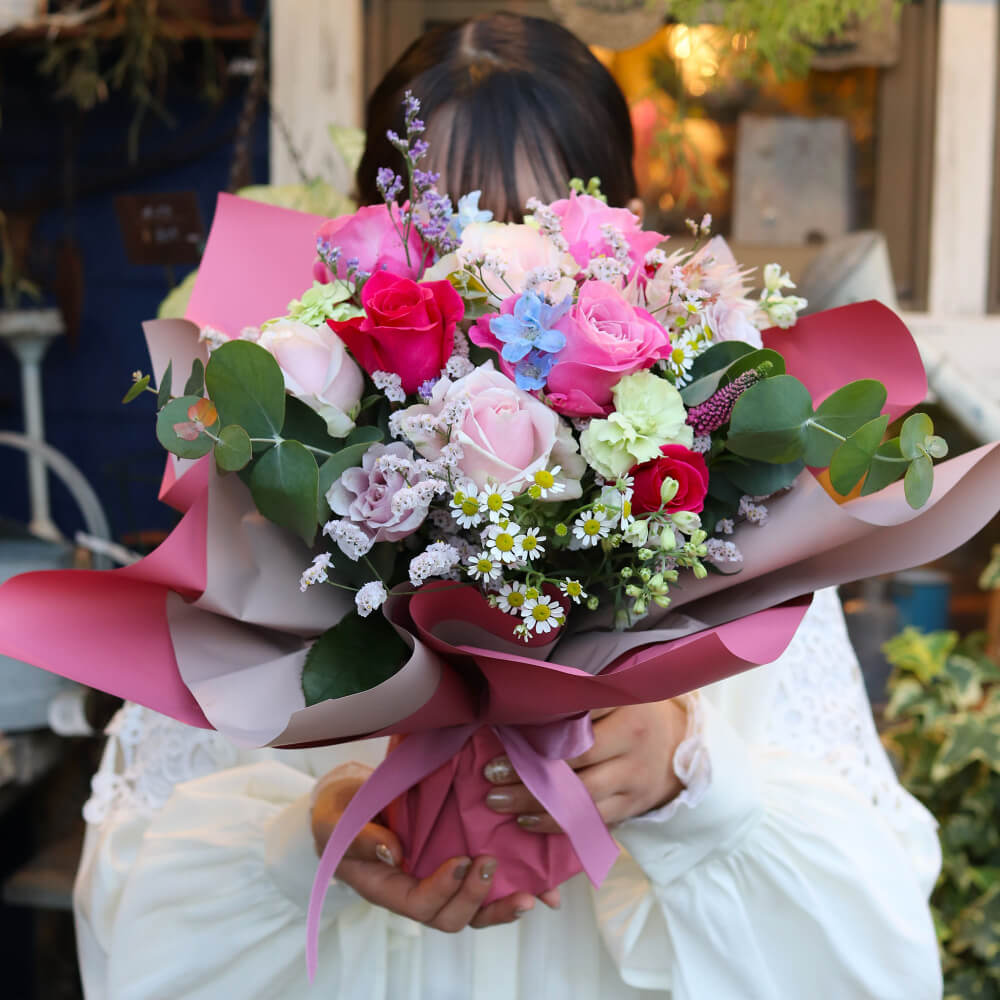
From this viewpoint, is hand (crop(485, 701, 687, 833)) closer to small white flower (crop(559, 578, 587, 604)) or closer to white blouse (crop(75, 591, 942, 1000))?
white blouse (crop(75, 591, 942, 1000))

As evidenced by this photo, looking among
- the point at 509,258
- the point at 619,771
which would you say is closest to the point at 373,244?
the point at 509,258

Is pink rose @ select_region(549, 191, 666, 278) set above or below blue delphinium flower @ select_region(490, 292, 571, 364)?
above

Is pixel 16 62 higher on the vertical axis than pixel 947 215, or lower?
higher

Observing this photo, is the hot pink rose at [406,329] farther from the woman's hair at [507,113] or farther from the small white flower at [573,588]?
the woman's hair at [507,113]

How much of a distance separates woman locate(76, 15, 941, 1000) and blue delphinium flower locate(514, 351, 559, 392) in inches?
12.2

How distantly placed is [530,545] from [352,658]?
0.15 meters

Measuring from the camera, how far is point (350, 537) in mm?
571

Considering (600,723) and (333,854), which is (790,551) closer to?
(600,723)

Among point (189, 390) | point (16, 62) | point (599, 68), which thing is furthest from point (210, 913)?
point (16, 62)


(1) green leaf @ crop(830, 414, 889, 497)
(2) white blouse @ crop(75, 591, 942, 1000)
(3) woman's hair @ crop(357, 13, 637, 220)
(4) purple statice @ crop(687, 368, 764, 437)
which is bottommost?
(2) white blouse @ crop(75, 591, 942, 1000)

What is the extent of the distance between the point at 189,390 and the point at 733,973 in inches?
25.6

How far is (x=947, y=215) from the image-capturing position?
7.70 ft

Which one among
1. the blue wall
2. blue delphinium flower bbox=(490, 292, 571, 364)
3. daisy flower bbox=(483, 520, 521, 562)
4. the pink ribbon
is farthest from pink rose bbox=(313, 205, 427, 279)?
the blue wall

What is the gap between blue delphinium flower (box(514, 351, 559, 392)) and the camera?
0.59 meters
